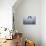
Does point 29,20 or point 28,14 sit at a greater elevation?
point 28,14

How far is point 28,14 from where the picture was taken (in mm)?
4684

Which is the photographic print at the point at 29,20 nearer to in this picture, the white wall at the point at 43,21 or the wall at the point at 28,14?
the wall at the point at 28,14

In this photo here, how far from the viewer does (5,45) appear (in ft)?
8.81

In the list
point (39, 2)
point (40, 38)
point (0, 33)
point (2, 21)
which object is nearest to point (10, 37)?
point (0, 33)

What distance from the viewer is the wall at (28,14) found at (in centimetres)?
467

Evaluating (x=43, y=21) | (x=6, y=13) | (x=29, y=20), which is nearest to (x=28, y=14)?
(x=29, y=20)

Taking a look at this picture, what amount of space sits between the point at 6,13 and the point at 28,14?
1203 millimetres

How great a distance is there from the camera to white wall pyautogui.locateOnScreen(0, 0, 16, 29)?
12.2ft

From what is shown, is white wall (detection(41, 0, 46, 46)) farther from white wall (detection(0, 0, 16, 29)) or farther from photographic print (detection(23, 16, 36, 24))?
white wall (detection(0, 0, 16, 29))

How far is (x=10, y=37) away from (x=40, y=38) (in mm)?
1801

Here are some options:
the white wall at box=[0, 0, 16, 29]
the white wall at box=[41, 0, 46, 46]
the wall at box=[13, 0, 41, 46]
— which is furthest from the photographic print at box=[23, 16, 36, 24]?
the white wall at box=[0, 0, 16, 29]

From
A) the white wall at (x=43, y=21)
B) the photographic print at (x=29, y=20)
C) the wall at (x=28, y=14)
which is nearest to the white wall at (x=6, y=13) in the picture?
the wall at (x=28, y=14)

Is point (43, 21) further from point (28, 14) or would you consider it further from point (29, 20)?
point (28, 14)

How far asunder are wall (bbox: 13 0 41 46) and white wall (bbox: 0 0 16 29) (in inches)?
34.9
